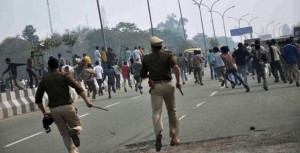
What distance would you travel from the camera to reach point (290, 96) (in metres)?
16.4

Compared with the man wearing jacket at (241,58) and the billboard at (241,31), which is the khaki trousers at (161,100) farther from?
the billboard at (241,31)

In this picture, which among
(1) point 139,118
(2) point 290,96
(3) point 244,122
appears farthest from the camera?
(2) point 290,96

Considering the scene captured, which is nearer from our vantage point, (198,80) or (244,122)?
(244,122)

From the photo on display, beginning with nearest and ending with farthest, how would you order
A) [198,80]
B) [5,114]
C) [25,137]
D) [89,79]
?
1. [25,137]
2. [5,114]
3. [89,79]
4. [198,80]

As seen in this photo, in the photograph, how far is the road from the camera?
10539mm

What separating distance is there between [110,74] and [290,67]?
868 cm

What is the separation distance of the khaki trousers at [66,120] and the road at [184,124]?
1457 mm

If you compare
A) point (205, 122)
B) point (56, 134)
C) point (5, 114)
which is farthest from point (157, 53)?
point (5, 114)

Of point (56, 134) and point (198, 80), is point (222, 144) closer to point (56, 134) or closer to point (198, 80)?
point (56, 134)

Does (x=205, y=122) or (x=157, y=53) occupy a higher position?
(x=157, y=53)

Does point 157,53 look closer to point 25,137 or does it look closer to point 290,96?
point 25,137

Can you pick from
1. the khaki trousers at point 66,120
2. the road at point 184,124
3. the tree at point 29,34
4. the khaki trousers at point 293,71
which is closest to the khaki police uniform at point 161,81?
the road at point 184,124

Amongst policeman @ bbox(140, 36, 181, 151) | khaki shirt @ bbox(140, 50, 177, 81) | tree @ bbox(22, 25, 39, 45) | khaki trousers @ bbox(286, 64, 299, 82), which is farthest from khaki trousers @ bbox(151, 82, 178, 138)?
tree @ bbox(22, 25, 39, 45)

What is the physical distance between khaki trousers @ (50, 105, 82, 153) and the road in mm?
1457
